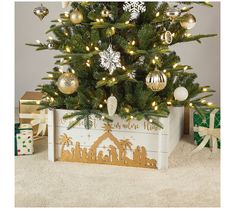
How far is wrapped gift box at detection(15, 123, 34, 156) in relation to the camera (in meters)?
2.27

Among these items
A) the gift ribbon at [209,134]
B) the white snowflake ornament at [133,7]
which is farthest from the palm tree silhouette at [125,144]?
the white snowflake ornament at [133,7]

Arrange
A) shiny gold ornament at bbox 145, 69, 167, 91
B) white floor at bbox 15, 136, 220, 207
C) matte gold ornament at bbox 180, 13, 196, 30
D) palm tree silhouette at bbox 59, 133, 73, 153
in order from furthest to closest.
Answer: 1. palm tree silhouette at bbox 59, 133, 73, 153
2. matte gold ornament at bbox 180, 13, 196, 30
3. shiny gold ornament at bbox 145, 69, 167, 91
4. white floor at bbox 15, 136, 220, 207

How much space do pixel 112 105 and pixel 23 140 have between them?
0.58 metres

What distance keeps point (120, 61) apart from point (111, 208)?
71cm

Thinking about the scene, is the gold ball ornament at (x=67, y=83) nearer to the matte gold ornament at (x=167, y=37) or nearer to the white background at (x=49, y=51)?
the matte gold ornament at (x=167, y=37)

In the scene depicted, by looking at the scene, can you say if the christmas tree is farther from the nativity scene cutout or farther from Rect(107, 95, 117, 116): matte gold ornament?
the nativity scene cutout

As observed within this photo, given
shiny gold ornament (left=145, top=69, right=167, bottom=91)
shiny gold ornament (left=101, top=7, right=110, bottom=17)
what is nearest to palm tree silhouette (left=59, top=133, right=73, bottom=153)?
shiny gold ornament (left=145, top=69, right=167, bottom=91)

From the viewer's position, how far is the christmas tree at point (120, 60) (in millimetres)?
1976

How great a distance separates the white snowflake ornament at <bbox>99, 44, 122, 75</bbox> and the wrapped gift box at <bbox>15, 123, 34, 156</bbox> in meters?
0.57

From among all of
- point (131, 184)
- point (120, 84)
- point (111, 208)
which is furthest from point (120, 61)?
point (111, 208)

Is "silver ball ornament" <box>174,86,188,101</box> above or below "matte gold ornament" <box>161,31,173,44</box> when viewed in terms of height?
below

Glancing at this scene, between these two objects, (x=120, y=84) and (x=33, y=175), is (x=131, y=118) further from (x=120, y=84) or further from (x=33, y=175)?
(x=33, y=175)

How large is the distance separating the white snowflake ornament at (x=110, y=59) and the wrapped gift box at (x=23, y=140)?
57 cm

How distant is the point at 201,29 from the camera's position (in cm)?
318
